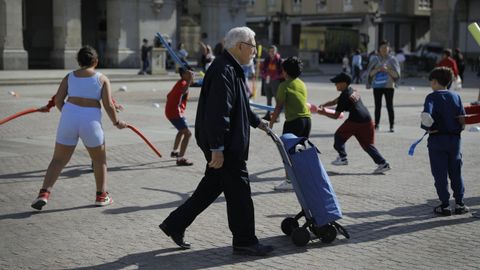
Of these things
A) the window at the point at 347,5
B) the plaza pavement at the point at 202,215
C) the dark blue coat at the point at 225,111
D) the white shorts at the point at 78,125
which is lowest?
the plaza pavement at the point at 202,215

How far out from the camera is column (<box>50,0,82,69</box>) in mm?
36000

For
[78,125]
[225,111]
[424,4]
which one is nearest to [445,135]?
[225,111]

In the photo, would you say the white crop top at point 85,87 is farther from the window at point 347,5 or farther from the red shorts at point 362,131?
the window at point 347,5

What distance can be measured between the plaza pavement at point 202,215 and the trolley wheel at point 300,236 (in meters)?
0.09

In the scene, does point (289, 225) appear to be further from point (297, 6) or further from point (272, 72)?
point (297, 6)

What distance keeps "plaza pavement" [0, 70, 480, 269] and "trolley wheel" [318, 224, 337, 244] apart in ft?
0.19

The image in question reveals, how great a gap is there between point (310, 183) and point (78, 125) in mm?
2669

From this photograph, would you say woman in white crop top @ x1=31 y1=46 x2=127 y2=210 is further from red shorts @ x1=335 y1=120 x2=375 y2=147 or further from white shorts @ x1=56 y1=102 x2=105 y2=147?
red shorts @ x1=335 y1=120 x2=375 y2=147

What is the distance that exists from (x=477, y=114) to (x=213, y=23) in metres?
37.9

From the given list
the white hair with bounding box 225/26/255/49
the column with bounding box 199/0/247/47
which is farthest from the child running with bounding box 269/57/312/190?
the column with bounding box 199/0/247/47

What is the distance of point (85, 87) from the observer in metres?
7.26

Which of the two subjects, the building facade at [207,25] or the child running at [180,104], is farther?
the building facade at [207,25]

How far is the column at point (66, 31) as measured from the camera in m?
36.0

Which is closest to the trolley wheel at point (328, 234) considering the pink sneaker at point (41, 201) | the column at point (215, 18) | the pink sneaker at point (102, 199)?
the pink sneaker at point (102, 199)
